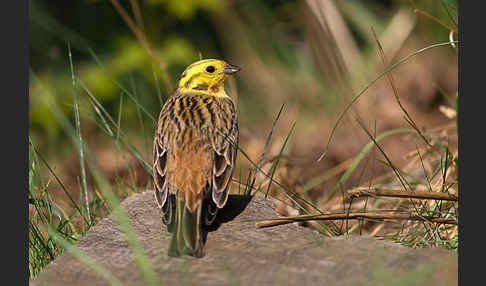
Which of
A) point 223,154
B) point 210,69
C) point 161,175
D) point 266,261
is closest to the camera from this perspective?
point 266,261

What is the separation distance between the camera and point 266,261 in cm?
314

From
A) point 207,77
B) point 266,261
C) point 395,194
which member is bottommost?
point 266,261

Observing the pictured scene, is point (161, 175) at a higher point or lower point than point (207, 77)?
lower

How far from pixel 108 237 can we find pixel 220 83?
1.52 metres

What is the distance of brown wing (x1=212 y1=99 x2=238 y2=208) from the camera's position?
3736mm

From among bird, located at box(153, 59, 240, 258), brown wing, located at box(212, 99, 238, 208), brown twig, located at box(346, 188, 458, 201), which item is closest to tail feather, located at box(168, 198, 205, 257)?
bird, located at box(153, 59, 240, 258)

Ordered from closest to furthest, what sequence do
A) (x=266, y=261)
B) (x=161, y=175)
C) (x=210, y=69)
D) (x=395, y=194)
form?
(x=266, y=261) < (x=395, y=194) < (x=161, y=175) < (x=210, y=69)

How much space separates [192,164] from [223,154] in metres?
0.21

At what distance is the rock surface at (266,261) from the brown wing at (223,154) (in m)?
0.19

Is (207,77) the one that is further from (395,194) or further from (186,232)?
(395,194)

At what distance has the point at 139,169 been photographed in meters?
6.40

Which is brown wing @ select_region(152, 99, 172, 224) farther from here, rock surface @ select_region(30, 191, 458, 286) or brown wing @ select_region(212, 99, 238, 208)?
brown wing @ select_region(212, 99, 238, 208)

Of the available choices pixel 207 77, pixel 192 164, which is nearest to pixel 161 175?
pixel 192 164

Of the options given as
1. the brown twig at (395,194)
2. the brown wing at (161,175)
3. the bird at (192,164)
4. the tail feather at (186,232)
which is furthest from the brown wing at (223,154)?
the brown twig at (395,194)
